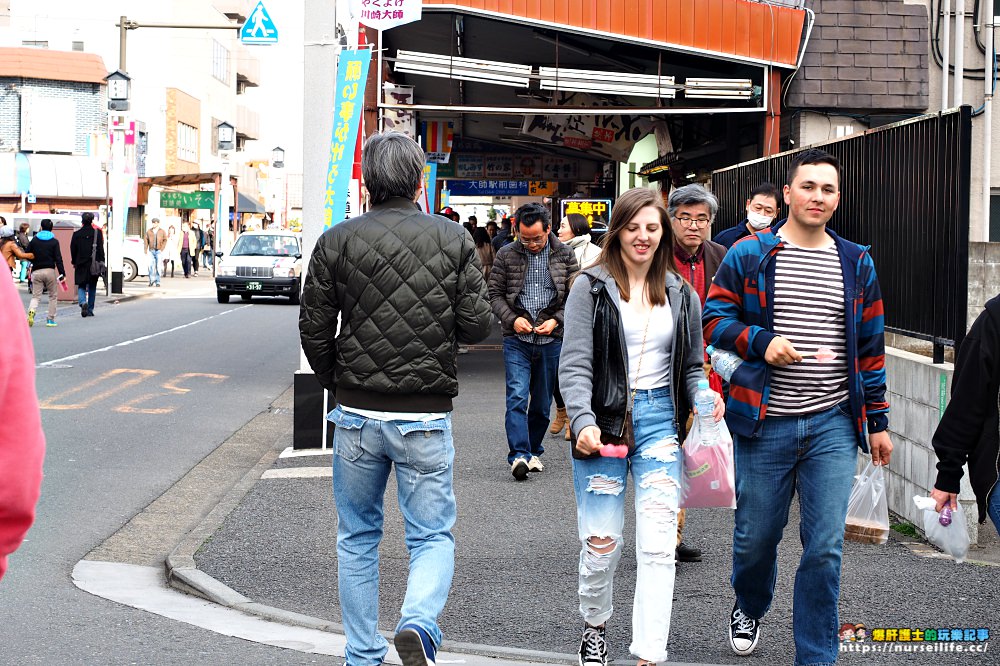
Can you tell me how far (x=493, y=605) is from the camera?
5.79 meters

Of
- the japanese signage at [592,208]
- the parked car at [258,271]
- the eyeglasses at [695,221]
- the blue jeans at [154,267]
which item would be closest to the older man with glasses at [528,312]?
the eyeglasses at [695,221]

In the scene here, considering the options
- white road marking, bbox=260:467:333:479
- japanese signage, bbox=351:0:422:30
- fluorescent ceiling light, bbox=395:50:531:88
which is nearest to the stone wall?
white road marking, bbox=260:467:333:479

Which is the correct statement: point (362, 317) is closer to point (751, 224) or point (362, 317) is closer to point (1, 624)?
point (1, 624)

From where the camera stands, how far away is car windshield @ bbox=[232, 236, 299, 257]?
3184cm

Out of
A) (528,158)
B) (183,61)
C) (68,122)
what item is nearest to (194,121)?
(183,61)

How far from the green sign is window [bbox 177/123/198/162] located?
1486cm

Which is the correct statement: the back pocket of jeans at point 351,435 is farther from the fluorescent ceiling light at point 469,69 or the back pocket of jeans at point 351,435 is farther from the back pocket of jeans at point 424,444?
the fluorescent ceiling light at point 469,69

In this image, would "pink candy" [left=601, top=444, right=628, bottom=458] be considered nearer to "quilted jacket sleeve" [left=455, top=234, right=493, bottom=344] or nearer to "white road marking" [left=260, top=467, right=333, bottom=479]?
"quilted jacket sleeve" [left=455, top=234, right=493, bottom=344]

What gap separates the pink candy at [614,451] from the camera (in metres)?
4.57

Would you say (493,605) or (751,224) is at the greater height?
(751,224)

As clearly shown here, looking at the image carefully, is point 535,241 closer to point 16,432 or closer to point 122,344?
point 16,432

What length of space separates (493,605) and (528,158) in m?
23.2

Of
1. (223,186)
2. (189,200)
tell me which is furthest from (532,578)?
(189,200)

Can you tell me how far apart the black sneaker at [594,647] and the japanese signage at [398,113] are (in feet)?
37.3
